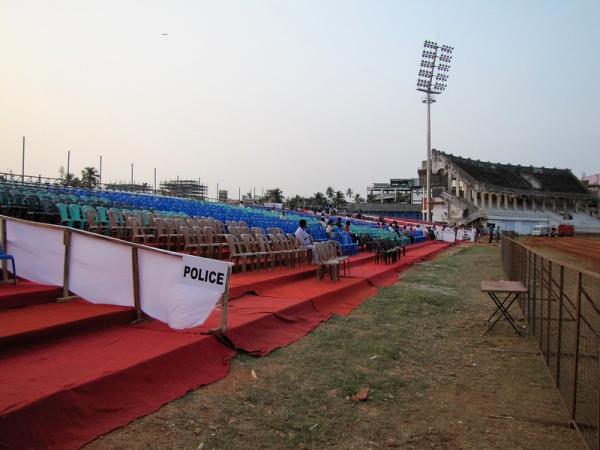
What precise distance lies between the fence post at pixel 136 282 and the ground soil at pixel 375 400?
1.63m

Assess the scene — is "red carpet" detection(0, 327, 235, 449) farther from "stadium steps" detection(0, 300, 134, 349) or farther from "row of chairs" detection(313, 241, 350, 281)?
"row of chairs" detection(313, 241, 350, 281)

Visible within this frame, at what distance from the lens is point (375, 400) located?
5.10 meters

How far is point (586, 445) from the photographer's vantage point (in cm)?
399

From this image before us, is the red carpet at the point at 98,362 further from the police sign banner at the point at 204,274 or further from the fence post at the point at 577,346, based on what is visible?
the fence post at the point at 577,346

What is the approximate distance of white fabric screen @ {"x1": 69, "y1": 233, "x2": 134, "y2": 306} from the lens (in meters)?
6.65

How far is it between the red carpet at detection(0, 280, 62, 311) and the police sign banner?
2.11m

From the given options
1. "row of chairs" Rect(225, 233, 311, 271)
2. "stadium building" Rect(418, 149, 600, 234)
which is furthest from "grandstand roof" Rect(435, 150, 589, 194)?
"row of chairs" Rect(225, 233, 311, 271)

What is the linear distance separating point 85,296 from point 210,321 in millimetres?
1785

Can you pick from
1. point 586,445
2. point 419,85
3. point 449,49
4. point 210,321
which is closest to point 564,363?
point 586,445

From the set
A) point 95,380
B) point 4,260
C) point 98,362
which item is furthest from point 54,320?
point 4,260

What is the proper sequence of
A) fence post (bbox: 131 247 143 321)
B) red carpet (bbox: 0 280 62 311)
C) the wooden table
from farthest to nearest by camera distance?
the wooden table → fence post (bbox: 131 247 143 321) → red carpet (bbox: 0 280 62 311)

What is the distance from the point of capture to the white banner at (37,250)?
7.08 metres

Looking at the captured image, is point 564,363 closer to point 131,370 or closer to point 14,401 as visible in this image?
point 131,370

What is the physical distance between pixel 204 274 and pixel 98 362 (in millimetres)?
1700
